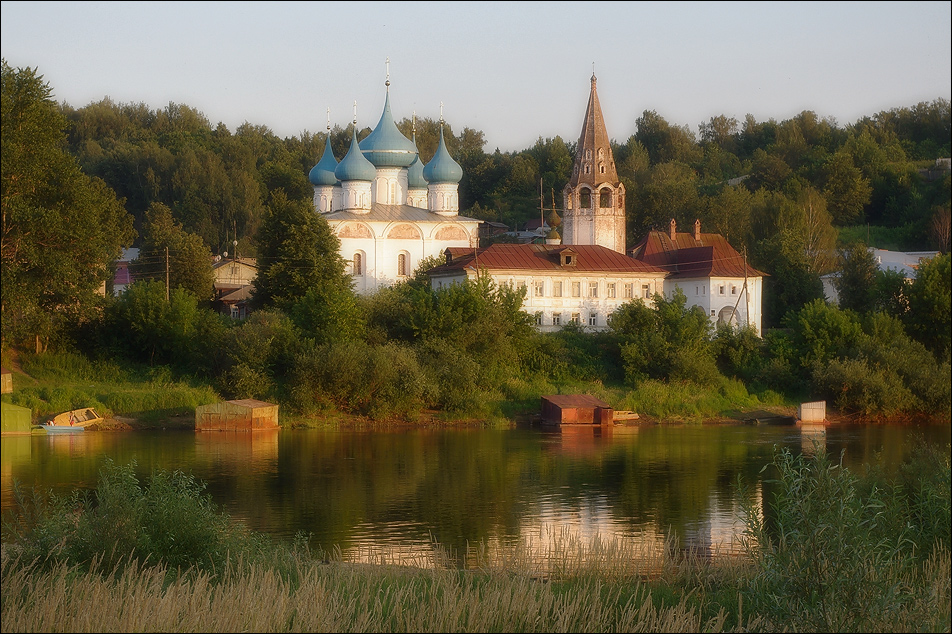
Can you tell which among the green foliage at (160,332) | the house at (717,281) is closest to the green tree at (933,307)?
the green foliage at (160,332)

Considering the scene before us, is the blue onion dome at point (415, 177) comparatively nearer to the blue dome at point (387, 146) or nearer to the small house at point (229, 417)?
the blue dome at point (387, 146)

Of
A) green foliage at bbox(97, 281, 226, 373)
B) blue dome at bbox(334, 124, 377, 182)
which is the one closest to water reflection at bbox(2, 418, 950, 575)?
green foliage at bbox(97, 281, 226, 373)

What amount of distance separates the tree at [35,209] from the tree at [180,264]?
2419 centimetres

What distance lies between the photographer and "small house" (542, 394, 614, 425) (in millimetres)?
26812

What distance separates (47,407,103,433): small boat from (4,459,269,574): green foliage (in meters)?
14.8

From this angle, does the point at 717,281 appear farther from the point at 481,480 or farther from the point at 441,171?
the point at 481,480

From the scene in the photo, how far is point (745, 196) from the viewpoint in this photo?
45.9m

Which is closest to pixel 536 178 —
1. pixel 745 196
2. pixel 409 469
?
pixel 745 196

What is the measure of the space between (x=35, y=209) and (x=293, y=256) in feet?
80.8

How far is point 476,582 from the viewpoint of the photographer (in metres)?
8.36

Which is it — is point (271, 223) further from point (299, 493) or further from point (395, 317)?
point (299, 493)

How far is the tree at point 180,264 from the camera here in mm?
35719

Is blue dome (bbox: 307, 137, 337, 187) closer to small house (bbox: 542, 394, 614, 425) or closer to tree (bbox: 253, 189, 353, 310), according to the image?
tree (bbox: 253, 189, 353, 310)

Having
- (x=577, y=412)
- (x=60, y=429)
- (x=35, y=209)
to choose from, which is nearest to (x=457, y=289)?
(x=577, y=412)
